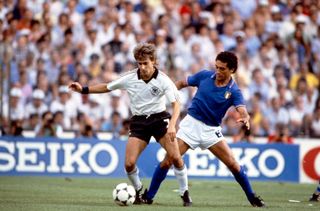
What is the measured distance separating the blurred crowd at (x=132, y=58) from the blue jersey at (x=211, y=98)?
7872mm

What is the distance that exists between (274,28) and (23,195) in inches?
506

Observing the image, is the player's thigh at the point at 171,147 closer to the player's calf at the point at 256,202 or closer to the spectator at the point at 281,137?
the player's calf at the point at 256,202

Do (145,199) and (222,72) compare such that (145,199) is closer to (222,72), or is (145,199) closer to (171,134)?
(171,134)

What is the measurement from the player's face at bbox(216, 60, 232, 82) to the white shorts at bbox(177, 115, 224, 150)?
0.77 metres

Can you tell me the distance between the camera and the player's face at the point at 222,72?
13.7 metres

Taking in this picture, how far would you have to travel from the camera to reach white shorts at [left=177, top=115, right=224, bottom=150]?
45.9 ft

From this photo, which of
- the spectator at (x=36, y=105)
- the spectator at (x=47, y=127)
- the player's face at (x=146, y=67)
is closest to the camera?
the player's face at (x=146, y=67)

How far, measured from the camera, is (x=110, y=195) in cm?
1606

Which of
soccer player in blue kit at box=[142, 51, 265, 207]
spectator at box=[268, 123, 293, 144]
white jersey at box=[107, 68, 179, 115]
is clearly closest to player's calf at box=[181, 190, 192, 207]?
soccer player in blue kit at box=[142, 51, 265, 207]

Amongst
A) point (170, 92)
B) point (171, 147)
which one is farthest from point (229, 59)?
point (171, 147)

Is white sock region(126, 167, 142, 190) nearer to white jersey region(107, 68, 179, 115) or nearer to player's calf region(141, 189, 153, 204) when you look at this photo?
player's calf region(141, 189, 153, 204)

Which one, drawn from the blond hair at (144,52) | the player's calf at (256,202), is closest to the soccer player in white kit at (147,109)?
the blond hair at (144,52)

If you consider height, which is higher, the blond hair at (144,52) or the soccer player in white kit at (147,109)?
the blond hair at (144,52)

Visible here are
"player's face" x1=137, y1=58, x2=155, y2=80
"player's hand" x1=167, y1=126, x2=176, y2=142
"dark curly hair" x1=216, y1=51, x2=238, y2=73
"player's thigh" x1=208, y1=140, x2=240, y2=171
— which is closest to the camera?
"player's hand" x1=167, y1=126, x2=176, y2=142
